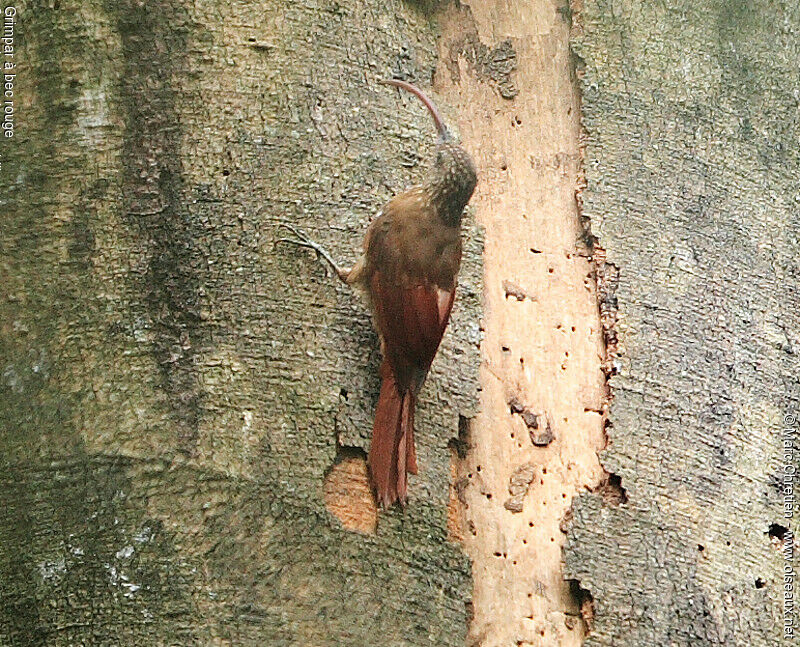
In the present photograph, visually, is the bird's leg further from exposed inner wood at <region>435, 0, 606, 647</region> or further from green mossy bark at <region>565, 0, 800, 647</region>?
green mossy bark at <region>565, 0, 800, 647</region>

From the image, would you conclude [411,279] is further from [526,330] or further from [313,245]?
[313,245]

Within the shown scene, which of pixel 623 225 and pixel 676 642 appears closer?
pixel 676 642

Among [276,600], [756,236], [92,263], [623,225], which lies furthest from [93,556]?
[756,236]

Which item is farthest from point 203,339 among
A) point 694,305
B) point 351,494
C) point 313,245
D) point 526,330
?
point 694,305

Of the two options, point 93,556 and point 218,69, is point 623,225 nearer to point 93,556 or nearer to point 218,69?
point 218,69

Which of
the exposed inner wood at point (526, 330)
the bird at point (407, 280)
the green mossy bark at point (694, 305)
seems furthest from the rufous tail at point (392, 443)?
the green mossy bark at point (694, 305)

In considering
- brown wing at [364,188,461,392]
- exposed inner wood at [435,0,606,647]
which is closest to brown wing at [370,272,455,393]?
brown wing at [364,188,461,392]

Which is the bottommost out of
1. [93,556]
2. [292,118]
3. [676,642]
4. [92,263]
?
[676,642]
